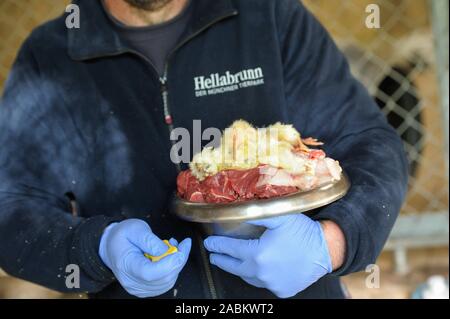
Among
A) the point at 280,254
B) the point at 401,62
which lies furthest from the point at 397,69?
the point at 280,254

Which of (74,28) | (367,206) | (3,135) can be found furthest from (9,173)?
(367,206)

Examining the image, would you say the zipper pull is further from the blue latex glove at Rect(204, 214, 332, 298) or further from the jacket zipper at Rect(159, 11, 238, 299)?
the blue latex glove at Rect(204, 214, 332, 298)

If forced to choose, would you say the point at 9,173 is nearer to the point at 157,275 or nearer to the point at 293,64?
the point at 157,275

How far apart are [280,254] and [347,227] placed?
0.56ft

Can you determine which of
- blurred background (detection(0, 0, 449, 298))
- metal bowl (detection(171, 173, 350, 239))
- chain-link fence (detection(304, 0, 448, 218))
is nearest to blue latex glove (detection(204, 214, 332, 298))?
metal bowl (detection(171, 173, 350, 239))

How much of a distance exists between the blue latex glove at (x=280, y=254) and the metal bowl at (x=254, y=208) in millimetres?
39

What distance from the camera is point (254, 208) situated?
3.54 feet

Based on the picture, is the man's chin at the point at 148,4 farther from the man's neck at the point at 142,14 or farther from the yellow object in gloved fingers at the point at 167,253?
the yellow object in gloved fingers at the point at 167,253

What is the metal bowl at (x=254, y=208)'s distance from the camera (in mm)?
1078

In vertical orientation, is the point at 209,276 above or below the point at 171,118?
below

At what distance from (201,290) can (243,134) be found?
0.45 meters

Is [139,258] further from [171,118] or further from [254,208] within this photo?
[171,118]

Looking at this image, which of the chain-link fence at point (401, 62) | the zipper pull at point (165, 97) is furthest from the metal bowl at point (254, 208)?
the chain-link fence at point (401, 62)

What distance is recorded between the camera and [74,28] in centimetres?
155
